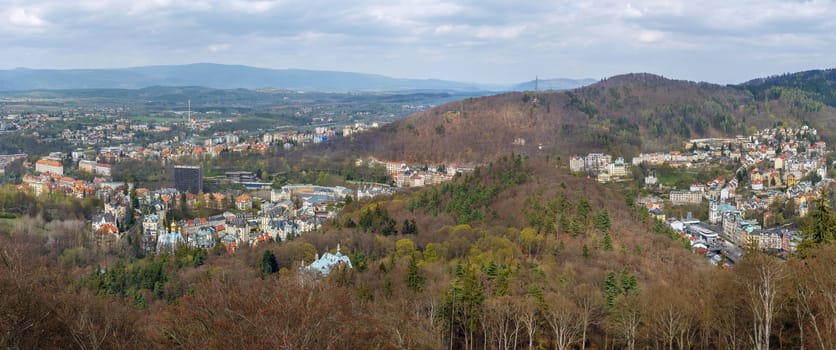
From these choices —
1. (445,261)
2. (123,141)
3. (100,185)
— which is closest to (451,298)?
(445,261)

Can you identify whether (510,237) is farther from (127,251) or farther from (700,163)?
(700,163)

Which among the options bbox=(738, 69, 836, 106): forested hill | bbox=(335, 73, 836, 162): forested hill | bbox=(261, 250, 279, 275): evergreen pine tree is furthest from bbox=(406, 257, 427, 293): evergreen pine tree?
bbox=(738, 69, 836, 106): forested hill

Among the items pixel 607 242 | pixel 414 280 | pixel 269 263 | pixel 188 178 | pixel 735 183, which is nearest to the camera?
pixel 414 280

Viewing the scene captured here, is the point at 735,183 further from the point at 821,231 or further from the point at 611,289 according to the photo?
the point at 611,289

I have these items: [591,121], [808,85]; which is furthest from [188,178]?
[808,85]

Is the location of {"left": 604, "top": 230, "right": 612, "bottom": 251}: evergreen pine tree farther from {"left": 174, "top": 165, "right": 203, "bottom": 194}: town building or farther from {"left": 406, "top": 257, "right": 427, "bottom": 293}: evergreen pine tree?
{"left": 174, "top": 165, "right": 203, "bottom": 194}: town building

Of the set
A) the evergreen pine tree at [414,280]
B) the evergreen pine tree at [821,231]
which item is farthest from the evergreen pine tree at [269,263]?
the evergreen pine tree at [821,231]

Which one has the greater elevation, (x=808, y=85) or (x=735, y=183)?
(x=808, y=85)

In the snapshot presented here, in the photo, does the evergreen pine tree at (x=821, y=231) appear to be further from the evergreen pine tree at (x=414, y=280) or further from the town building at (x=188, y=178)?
the town building at (x=188, y=178)

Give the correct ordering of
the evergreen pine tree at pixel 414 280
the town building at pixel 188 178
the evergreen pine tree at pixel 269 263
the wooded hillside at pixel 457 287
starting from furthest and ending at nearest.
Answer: the town building at pixel 188 178 < the evergreen pine tree at pixel 269 263 < the evergreen pine tree at pixel 414 280 < the wooded hillside at pixel 457 287
